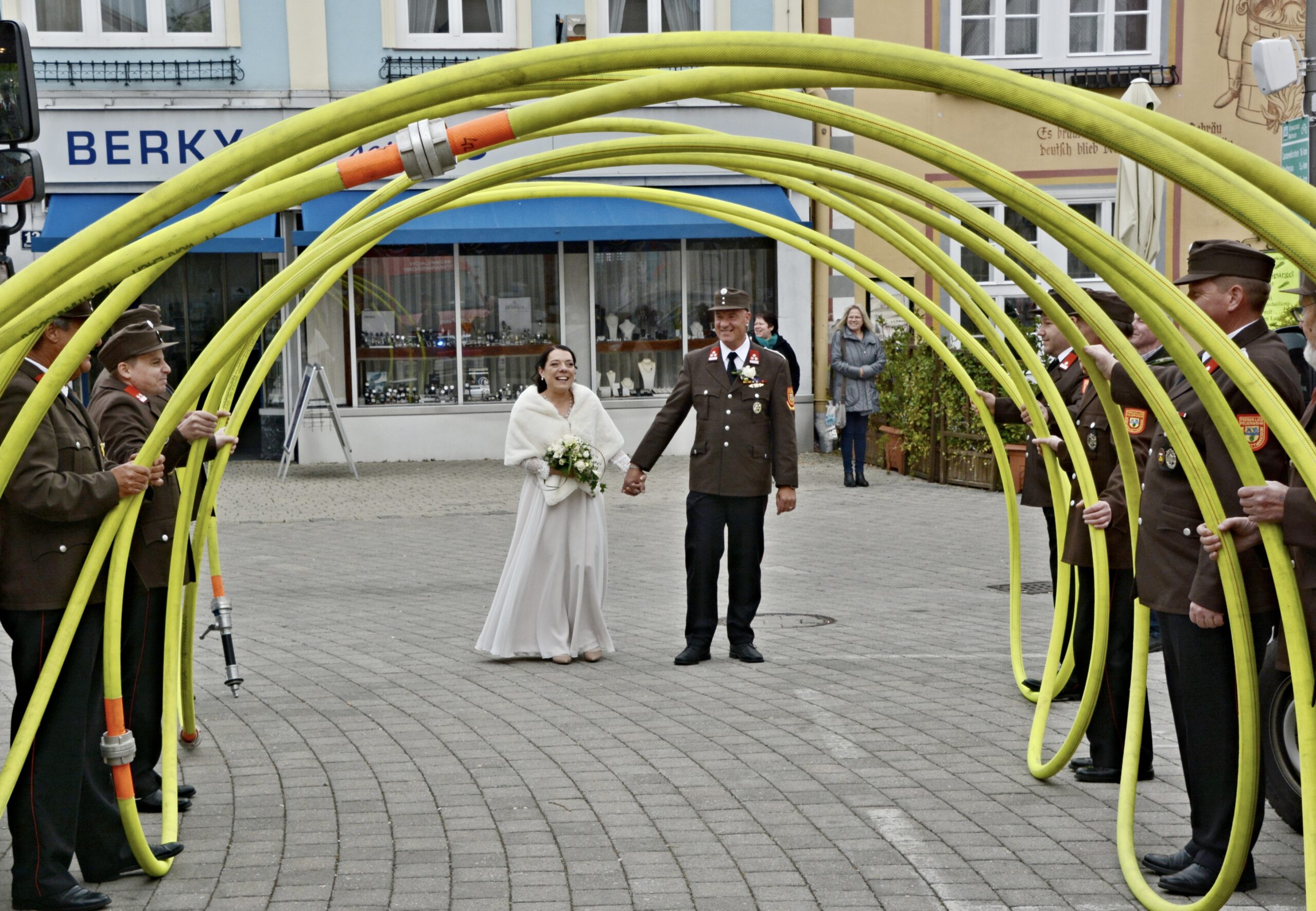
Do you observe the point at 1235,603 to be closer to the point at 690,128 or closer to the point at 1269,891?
the point at 1269,891

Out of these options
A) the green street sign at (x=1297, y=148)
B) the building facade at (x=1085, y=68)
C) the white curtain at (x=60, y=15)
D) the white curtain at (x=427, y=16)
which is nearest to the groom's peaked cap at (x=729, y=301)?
the green street sign at (x=1297, y=148)

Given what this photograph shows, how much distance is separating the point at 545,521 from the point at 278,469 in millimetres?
10315

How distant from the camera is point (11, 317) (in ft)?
9.45

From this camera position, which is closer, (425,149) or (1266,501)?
(425,149)

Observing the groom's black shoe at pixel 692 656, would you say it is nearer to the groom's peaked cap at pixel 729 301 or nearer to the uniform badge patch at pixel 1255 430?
the groom's peaked cap at pixel 729 301

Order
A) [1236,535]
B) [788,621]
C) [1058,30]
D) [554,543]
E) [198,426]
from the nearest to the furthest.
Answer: [1236,535], [198,426], [554,543], [788,621], [1058,30]

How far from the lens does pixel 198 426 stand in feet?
17.5

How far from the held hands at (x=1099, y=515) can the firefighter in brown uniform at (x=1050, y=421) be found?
1199 millimetres

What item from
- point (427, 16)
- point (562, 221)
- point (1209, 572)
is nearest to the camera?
point (1209, 572)

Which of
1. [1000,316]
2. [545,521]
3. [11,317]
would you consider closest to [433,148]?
[11,317]

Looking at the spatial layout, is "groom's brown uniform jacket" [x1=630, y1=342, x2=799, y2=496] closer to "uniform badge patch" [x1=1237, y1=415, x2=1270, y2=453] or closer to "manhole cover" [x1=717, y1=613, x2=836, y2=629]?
"manhole cover" [x1=717, y1=613, x2=836, y2=629]

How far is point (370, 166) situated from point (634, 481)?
5291 millimetres

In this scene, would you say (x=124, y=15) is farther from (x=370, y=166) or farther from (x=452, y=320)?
(x=370, y=166)

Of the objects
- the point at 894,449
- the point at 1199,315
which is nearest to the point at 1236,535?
the point at 1199,315
